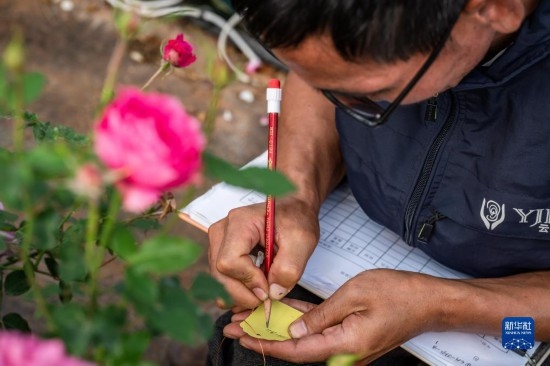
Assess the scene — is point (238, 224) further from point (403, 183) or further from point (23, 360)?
point (23, 360)

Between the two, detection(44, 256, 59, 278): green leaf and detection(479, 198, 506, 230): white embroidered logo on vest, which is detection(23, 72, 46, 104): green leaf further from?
detection(479, 198, 506, 230): white embroidered logo on vest

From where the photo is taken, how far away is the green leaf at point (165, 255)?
1.77ft

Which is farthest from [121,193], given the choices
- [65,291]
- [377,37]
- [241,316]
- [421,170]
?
[421,170]

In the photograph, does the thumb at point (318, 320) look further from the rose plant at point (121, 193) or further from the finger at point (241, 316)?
the rose plant at point (121, 193)

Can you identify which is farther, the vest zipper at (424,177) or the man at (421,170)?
the vest zipper at (424,177)

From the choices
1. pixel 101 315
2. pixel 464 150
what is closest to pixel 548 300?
pixel 464 150

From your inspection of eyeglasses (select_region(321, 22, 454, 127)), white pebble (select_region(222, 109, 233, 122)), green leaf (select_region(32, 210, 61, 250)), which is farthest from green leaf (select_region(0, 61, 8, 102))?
white pebble (select_region(222, 109, 233, 122))

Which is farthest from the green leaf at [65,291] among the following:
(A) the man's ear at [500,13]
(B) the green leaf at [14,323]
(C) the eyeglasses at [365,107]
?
(A) the man's ear at [500,13]

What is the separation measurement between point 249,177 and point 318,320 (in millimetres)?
615

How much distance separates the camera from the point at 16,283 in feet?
3.13

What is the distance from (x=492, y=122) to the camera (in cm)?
119

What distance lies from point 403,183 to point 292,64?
408mm

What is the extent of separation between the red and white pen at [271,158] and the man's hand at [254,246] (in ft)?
0.06

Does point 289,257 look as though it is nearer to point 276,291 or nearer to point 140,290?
point 276,291
